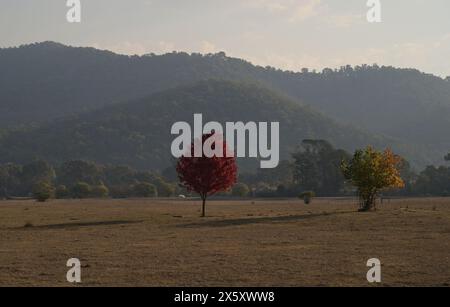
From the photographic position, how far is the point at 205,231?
45062 millimetres

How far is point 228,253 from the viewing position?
30.6 metres

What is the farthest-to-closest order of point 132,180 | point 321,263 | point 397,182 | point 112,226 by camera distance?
1. point 132,180
2. point 397,182
3. point 112,226
4. point 321,263

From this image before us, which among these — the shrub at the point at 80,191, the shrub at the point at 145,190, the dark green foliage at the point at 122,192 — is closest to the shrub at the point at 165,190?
the shrub at the point at 145,190

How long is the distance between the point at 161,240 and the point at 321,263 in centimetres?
1404

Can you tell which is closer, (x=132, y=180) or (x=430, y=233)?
(x=430, y=233)

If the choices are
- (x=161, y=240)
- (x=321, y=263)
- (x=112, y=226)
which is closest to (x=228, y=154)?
Answer: (x=112, y=226)

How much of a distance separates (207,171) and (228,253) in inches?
1318

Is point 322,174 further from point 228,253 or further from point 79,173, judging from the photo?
point 228,253

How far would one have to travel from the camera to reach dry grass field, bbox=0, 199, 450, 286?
22.6 meters

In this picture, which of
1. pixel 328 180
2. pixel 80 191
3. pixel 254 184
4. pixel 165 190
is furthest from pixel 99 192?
pixel 254 184

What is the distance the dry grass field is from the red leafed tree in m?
12.9

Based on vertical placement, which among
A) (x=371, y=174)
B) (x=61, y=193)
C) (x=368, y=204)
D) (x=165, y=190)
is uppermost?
(x=371, y=174)
